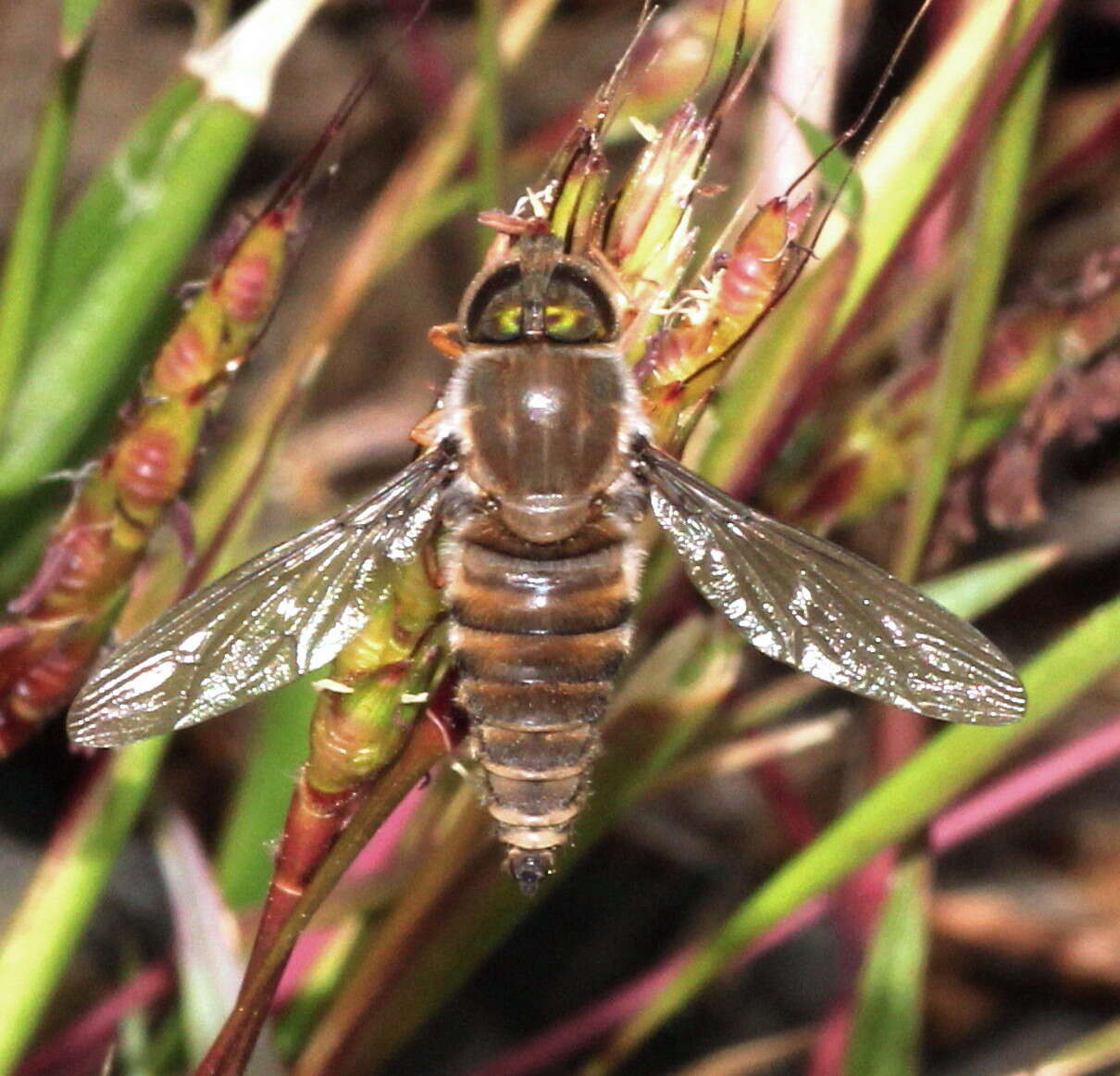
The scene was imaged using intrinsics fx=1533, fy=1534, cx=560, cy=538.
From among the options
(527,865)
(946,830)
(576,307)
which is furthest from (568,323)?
(946,830)

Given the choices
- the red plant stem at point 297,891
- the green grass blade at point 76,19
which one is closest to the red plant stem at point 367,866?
the red plant stem at point 297,891

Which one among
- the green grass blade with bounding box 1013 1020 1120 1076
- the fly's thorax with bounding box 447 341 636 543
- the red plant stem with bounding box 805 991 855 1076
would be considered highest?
the fly's thorax with bounding box 447 341 636 543

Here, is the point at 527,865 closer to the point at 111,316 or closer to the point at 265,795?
the point at 265,795

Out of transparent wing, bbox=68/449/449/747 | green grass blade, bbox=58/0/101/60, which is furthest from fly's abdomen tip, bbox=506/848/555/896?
green grass blade, bbox=58/0/101/60

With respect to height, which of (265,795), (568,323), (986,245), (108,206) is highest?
(108,206)

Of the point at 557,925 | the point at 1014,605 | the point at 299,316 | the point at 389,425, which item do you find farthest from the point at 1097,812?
the point at 299,316

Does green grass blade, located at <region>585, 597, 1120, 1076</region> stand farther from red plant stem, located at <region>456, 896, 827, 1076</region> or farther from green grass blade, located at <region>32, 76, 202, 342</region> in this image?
green grass blade, located at <region>32, 76, 202, 342</region>
